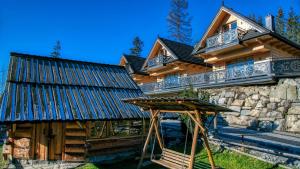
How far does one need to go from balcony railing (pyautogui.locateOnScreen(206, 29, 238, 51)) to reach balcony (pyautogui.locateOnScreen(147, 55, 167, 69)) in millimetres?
7381

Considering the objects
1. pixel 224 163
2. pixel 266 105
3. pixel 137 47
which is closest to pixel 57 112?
pixel 224 163

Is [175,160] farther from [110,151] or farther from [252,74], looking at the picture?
[252,74]

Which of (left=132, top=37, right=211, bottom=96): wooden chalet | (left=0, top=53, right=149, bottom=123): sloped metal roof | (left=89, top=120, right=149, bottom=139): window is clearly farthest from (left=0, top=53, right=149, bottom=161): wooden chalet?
(left=132, top=37, right=211, bottom=96): wooden chalet

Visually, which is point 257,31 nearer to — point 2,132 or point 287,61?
point 287,61

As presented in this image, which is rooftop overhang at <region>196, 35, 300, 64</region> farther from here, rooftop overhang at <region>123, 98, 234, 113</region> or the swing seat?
the swing seat

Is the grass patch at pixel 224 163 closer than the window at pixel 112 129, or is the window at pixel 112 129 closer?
the grass patch at pixel 224 163

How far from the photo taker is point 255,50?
876 inches

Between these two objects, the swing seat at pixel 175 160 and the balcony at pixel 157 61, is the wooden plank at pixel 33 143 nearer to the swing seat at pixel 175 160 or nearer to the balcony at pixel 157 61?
the swing seat at pixel 175 160

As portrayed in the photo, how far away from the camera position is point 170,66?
32312 mm

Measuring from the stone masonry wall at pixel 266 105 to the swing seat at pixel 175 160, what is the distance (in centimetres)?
751

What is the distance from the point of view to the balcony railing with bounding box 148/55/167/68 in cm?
3203

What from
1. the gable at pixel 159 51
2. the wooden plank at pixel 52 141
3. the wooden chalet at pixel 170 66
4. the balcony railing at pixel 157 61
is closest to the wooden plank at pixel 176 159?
the wooden plank at pixel 52 141

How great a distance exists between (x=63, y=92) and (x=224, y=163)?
839 cm

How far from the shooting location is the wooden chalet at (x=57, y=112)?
1097cm
